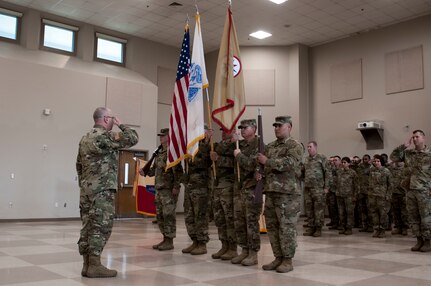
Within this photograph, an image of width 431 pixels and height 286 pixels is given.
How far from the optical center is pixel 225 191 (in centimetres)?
530

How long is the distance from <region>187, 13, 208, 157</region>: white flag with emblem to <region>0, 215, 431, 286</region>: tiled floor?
4.98 ft

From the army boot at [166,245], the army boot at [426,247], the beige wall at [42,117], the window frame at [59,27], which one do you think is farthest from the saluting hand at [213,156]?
the window frame at [59,27]

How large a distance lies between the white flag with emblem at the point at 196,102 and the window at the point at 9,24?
847 cm

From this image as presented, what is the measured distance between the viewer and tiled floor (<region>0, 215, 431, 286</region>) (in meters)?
4.08

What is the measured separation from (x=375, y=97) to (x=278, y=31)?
148 inches

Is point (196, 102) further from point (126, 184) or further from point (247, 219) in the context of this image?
point (126, 184)

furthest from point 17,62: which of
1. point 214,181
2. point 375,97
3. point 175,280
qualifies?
point 375,97

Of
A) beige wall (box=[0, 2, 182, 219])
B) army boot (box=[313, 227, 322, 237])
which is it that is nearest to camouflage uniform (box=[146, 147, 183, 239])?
army boot (box=[313, 227, 322, 237])

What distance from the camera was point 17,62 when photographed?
1158cm

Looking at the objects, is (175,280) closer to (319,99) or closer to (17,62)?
(17,62)

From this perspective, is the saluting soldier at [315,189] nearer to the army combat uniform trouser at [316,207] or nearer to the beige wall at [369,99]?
the army combat uniform trouser at [316,207]

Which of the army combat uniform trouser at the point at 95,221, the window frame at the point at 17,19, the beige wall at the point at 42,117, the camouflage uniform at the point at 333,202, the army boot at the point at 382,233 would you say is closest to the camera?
the army combat uniform trouser at the point at 95,221

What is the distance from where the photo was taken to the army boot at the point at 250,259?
4.90 m

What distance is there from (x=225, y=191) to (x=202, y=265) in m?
0.94
